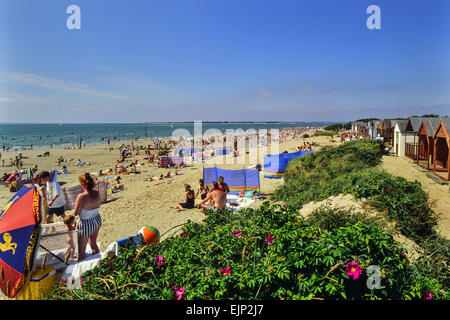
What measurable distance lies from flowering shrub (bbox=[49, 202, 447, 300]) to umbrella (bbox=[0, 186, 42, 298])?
0.57 meters

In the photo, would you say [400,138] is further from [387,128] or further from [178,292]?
[178,292]

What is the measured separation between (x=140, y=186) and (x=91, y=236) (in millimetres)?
11219

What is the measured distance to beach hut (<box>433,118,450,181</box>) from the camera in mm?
11320

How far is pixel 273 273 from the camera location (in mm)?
2287

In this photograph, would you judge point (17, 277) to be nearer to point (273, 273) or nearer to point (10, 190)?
point (273, 273)

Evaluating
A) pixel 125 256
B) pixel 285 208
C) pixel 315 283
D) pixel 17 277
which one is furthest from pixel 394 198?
pixel 17 277

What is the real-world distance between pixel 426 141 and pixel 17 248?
18109 mm

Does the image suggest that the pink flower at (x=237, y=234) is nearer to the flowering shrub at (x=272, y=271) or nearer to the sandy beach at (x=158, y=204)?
the flowering shrub at (x=272, y=271)

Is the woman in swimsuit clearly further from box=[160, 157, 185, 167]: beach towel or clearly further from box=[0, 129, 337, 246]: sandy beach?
box=[160, 157, 185, 167]: beach towel

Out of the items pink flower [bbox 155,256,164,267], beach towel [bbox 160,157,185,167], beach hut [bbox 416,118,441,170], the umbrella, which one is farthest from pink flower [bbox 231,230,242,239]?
beach towel [bbox 160,157,185,167]

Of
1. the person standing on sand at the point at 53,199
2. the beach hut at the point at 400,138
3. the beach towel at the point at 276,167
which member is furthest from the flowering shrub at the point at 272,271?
the beach hut at the point at 400,138

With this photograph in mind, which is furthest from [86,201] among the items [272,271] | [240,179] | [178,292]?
[240,179]

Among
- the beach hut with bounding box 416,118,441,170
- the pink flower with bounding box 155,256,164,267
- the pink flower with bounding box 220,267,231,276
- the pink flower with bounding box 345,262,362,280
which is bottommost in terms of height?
the pink flower with bounding box 155,256,164,267

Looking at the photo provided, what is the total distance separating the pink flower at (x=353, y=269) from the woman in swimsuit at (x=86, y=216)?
13.2 feet
